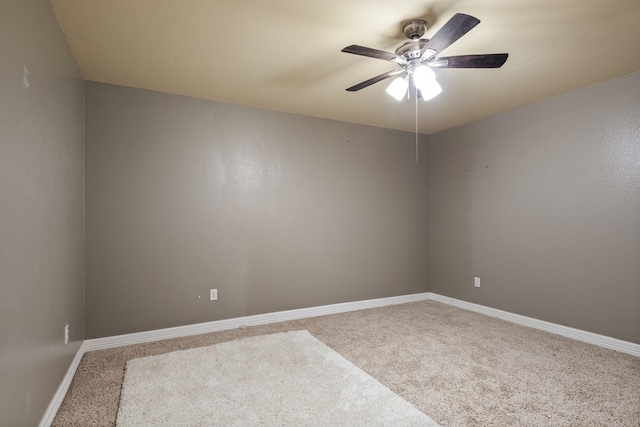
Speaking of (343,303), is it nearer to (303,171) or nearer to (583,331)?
(303,171)

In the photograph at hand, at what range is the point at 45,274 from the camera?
185 centimetres

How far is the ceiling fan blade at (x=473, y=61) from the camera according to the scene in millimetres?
1872

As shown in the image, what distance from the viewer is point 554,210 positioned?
3391 millimetres

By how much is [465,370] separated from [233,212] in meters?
2.60

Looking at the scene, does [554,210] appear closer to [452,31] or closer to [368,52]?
[452,31]

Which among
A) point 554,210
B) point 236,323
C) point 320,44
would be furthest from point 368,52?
point 236,323

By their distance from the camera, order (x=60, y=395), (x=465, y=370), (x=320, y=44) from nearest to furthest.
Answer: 1. (x=60, y=395)
2. (x=320, y=44)
3. (x=465, y=370)

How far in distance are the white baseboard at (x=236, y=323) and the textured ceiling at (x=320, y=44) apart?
2339 millimetres

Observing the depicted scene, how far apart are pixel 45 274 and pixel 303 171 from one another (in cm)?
268

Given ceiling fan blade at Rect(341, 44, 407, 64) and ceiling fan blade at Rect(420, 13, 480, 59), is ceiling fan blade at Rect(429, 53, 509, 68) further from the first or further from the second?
ceiling fan blade at Rect(341, 44, 407, 64)

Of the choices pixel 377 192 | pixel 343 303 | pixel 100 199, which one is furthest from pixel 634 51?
pixel 100 199

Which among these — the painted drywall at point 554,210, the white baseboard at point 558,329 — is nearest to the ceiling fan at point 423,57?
the painted drywall at point 554,210

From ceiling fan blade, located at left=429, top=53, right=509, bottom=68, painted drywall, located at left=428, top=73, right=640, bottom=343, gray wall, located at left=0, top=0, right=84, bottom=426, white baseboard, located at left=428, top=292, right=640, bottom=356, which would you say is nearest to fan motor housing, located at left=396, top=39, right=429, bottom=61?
ceiling fan blade, located at left=429, top=53, right=509, bottom=68

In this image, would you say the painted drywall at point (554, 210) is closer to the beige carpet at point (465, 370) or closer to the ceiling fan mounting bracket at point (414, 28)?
the beige carpet at point (465, 370)
